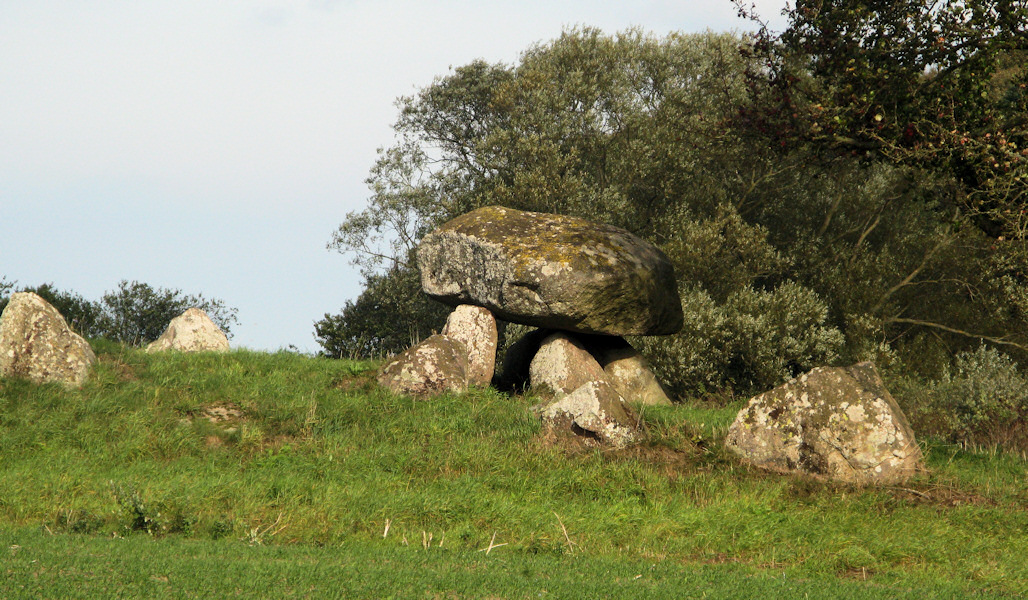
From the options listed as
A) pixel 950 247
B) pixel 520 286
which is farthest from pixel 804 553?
pixel 950 247

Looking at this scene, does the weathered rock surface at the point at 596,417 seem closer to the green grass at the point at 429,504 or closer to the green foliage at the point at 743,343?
the green grass at the point at 429,504

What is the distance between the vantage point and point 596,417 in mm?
15695

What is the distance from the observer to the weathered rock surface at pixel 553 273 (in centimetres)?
1991

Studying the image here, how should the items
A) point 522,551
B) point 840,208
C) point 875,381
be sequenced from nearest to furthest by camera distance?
point 522,551 → point 875,381 → point 840,208

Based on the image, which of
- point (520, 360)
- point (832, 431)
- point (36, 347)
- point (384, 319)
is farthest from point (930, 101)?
point (384, 319)

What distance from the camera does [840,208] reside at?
106 feet

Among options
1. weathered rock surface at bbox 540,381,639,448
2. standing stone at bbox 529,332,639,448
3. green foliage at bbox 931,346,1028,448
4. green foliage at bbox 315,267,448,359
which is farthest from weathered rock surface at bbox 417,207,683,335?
green foliage at bbox 315,267,448,359

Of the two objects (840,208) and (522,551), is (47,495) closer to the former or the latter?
(522,551)

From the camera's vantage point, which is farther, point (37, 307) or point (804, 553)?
point (37, 307)

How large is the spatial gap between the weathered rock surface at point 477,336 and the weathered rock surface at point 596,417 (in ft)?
14.0

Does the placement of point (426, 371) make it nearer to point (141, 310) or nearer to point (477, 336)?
point (477, 336)

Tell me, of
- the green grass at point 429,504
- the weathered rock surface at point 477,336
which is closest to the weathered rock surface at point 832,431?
the green grass at point 429,504

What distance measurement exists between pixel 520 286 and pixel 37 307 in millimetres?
9929

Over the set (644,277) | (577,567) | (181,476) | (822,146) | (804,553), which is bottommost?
(804,553)
